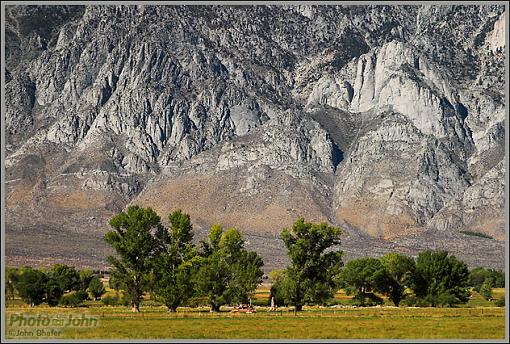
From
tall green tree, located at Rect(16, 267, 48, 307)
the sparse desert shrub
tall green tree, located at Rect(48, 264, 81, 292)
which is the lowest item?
the sparse desert shrub

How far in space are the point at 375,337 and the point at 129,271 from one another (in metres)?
41.5

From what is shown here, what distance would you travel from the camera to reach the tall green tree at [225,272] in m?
103

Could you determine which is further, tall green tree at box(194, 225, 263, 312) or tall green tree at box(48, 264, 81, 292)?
tall green tree at box(48, 264, 81, 292)

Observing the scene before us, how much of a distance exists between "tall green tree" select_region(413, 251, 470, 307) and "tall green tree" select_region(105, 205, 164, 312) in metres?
39.0

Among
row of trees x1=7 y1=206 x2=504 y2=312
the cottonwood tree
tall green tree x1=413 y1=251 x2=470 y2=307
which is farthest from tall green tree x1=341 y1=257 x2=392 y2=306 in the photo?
the cottonwood tree

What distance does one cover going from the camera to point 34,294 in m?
113

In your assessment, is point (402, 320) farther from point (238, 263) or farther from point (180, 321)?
point (238, 263)

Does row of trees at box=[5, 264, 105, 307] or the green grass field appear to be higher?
row of trees at box=[5, 264, 105, 307]

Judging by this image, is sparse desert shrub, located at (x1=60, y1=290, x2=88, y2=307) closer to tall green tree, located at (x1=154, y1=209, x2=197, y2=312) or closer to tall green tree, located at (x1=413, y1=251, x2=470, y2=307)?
tall green tree, located at (x1=154, y1=209, x2=197, y2=312)

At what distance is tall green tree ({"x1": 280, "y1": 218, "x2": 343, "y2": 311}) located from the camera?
4045 inches

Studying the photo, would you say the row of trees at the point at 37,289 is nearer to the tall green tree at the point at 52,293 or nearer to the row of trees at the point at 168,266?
the tall green tree at the point at 52,293

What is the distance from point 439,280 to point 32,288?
50.9 meters

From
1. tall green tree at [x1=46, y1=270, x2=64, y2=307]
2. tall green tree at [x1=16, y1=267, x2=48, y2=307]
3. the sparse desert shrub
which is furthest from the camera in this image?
tall green tree at [x1=46, y1=270, x2=64, y2=307]

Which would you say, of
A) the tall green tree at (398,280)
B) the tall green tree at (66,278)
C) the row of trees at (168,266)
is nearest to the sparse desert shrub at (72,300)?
the tall green tree at (66,278)
